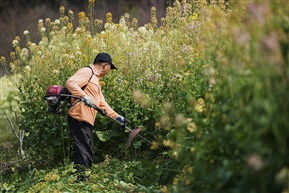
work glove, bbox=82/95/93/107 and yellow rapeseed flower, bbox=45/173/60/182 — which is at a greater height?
work glove, bbox=82/95/93/107

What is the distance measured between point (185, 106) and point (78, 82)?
1.28m

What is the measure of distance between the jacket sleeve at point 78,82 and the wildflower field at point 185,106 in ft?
1.91

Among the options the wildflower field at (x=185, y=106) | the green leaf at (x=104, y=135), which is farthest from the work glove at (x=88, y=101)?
the green leaf at (x=104, y=135)

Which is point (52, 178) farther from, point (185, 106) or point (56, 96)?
point (185, 106)

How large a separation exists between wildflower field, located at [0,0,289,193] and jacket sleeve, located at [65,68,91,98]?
A: 582mm

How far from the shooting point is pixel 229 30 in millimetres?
3184

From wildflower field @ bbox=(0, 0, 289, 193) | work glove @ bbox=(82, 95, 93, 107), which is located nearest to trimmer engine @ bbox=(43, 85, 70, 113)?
work glove @ bbox=(82, 95, 93, 107)

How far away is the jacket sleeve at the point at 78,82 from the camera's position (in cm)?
578

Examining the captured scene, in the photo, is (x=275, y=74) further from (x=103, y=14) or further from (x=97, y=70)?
(x=103, y=14)

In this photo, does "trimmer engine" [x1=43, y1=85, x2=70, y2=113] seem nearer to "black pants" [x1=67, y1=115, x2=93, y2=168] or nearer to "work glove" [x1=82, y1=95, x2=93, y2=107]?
"black pants" [x1=67, y1=115, x2=93, y2=168]

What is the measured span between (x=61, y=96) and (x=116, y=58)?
1.10 metres

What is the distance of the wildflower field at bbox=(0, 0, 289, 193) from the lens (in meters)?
2.59

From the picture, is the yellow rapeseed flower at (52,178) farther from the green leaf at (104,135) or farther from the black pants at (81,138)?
the green leaf at (104,135)

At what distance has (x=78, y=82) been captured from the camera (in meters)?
5.87
